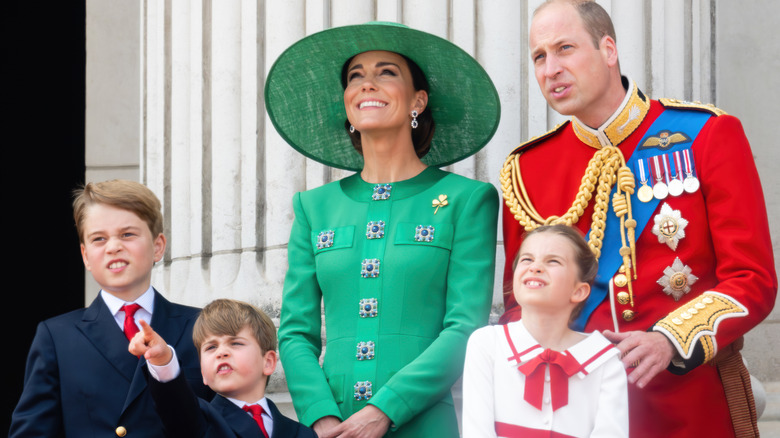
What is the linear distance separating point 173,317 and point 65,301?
11.2 feet

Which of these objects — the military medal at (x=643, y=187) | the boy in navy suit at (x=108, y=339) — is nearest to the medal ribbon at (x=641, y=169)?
the military medal at (x=643, y=187)

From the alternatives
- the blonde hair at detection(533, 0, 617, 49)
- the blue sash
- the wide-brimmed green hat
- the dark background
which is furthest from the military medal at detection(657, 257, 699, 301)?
the dark background

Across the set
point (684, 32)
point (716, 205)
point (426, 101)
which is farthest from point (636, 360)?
point (684, 32)

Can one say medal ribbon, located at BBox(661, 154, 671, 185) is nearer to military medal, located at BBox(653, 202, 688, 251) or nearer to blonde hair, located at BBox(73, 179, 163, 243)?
military medal, located at BBox(653, 202, 688, 251)

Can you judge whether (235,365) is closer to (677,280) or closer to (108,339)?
(108,339)

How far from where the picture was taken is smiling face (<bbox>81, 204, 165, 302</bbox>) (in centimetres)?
358

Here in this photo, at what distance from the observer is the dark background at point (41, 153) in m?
6.83

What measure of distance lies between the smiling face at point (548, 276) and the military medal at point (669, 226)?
32cm

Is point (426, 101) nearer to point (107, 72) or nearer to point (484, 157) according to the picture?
point (484, 157)

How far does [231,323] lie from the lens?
135 inches

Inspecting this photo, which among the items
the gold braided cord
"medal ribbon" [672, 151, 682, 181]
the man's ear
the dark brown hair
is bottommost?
the gold braided cord

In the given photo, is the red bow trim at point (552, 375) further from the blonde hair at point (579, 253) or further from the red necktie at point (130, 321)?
the red necktie at point (130, 321)

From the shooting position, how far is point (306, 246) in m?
3.90

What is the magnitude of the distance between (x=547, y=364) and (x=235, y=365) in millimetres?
917
